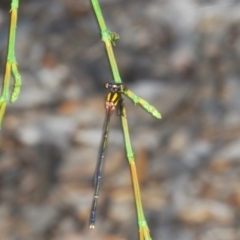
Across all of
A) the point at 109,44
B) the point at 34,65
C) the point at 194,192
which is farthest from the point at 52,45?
the point at 194,192

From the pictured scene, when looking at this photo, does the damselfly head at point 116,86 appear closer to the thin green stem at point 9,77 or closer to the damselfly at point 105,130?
the damselfly at point 105,130

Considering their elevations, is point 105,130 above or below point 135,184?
above

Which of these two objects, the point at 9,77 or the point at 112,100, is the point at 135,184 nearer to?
the point at 112,100

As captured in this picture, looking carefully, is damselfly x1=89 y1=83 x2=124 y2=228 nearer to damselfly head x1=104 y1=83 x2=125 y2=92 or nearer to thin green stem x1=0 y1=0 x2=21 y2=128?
damselfly head x1=104 y1=83 x2=125 y2=92

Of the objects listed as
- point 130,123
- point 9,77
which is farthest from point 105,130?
point 9,77

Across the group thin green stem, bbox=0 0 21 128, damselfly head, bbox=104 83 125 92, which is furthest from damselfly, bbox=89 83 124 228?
thin green stem, bbox=0 0 21 128

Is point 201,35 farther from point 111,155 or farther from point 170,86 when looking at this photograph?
point 111,155

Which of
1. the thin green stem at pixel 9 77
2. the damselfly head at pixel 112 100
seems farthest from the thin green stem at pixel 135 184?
the thin green stem at pixel 9 77

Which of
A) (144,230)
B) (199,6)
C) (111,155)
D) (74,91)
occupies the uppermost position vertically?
(199,6)
